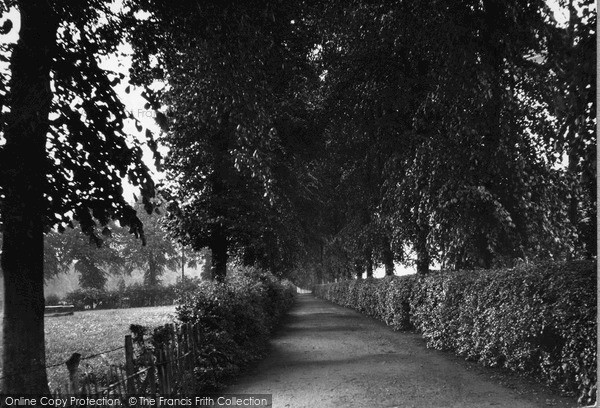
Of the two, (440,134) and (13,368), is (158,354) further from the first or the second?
(440,134)

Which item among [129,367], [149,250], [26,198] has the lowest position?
[129,367]

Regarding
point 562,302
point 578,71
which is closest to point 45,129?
point 578,71

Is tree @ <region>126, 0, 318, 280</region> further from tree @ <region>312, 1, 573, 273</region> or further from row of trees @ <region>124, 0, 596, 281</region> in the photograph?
tree @ <region>312, 1, 573, 273</region>

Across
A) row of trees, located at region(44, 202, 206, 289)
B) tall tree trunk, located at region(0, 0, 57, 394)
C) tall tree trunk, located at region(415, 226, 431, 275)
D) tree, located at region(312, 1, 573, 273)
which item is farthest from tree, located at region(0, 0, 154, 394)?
row of trees, located at region(44, 202, 206, 289)

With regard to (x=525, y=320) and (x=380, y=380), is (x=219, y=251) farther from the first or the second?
(x=525, y=320)

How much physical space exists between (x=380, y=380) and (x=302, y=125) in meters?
12.1

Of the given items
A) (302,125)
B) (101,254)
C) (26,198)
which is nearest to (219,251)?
(302,125)

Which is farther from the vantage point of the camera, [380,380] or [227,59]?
[380,380]

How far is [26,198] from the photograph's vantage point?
5109 mm

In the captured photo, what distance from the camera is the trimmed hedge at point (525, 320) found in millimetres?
5945

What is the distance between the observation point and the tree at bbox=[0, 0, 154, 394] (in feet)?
16.6

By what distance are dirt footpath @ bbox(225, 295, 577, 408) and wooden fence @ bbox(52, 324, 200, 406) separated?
1.06 m

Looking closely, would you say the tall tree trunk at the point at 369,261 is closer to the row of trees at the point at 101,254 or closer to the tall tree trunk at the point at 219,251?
the tall tree trunk at the point at 219,251

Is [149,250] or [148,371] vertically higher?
[149,250]
